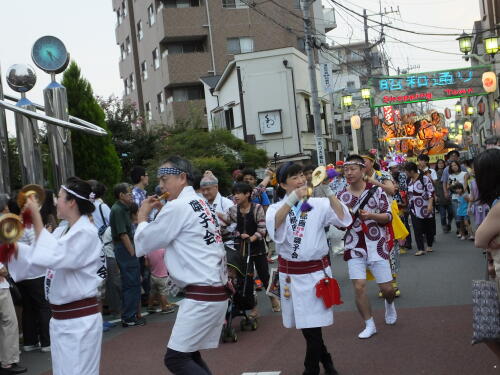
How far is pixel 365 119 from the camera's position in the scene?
56.2 metres

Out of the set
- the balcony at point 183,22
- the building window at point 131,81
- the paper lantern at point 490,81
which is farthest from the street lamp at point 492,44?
the building window at point 131,81

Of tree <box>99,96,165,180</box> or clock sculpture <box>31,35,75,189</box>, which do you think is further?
tree <box>99,96,165,180</box>

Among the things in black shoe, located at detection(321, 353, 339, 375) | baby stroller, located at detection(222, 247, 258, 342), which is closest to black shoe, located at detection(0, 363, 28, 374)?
baby stroller, located at detection(222, 247, 258, 342)

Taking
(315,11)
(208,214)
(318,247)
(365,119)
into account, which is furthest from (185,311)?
(365,119)

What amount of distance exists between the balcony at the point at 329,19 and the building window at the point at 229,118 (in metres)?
11.5

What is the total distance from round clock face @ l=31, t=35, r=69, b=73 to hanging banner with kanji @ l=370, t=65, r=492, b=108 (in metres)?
17.0

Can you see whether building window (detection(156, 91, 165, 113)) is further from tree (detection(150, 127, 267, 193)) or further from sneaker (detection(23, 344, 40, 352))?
sneaker (detection(23, 344, 40, 352))

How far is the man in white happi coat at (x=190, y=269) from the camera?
4.15 m

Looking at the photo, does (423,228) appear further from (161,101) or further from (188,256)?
(161,101)

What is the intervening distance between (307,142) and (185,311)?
2714 cm

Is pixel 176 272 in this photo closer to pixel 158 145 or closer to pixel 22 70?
pixel 22 70

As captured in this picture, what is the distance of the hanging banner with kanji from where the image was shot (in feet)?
80.9

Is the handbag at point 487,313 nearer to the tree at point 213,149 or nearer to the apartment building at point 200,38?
the tree at point 213,149

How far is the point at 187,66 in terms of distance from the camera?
35.4m
